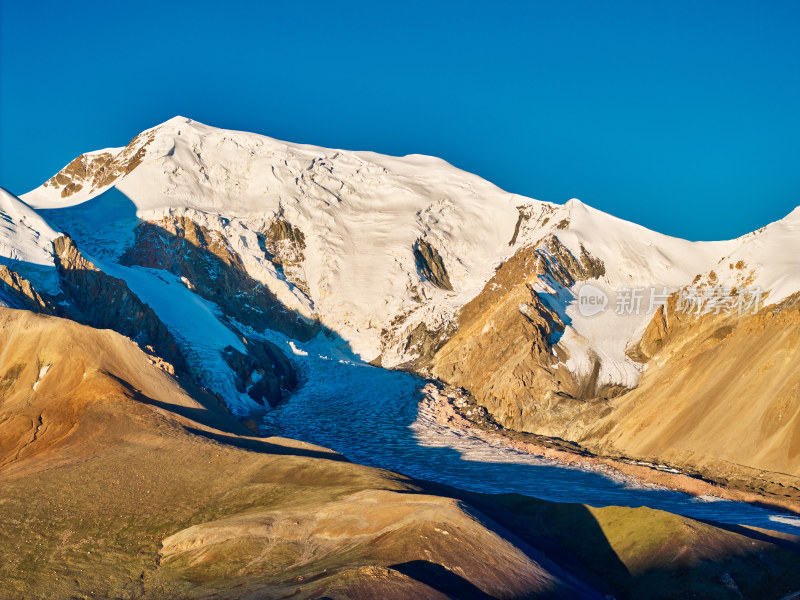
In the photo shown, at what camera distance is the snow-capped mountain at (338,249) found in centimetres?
9388

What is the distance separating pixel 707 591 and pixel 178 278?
94461 mm

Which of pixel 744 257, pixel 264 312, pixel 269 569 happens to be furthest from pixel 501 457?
pixel 264 312

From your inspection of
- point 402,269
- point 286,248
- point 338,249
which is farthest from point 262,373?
point 338,249

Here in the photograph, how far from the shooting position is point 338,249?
431 feet

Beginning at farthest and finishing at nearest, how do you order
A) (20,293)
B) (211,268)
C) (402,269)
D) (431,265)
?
(431,265) < (402,269) < (211,268) < (20,293)

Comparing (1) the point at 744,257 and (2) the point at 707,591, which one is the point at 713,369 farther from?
(2) the point at 707,591

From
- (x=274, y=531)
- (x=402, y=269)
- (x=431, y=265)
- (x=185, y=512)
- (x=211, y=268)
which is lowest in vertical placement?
(x=185, y=512)

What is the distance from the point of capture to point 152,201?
130m

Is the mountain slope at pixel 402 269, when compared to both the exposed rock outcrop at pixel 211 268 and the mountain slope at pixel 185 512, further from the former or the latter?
the mountain slope at pixel 185 512

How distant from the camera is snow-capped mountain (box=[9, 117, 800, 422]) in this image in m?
93.9

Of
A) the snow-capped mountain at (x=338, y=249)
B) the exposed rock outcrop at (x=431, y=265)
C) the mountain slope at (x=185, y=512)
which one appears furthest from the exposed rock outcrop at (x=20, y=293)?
the exposed rock outcrop at (x=431, y=265)
